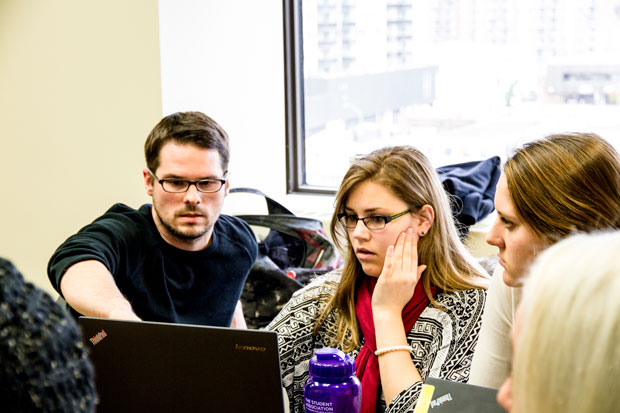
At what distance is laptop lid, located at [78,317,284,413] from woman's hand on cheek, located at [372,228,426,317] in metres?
0.58

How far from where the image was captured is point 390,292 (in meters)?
1.71

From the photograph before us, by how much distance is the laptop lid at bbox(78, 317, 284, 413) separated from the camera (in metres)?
1.17

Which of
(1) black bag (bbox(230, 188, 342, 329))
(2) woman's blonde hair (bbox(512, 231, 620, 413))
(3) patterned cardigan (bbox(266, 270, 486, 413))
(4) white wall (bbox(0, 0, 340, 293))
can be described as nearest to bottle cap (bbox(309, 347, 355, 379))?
(3) patterned cardigan (bbox(266, 270, 486, 413))

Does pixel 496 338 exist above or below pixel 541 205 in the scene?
below

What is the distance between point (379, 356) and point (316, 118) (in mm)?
2123

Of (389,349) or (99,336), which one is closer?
(99,336)

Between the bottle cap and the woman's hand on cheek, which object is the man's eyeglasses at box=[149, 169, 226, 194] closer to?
the woman's hand on cheek

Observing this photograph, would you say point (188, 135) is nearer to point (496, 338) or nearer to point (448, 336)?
point (448, 336)

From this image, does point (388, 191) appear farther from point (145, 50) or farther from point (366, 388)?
point (145, 50)

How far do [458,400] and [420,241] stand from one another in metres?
0.74

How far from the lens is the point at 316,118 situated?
3.62m

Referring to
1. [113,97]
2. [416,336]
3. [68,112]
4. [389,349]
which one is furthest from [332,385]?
[68,112]

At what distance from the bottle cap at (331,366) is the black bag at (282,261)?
46.4 inches

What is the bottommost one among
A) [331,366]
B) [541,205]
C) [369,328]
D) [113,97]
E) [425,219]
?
[369,328]
